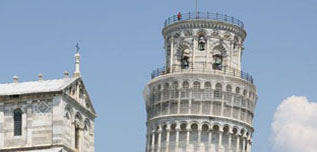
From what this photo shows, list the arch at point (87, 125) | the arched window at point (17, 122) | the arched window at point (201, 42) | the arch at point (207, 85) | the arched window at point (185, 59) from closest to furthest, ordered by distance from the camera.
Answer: the arched window at point (17, 122) → the arch at point (87, 125) → the arch at point (207, 85) → the arched window at point (201, 42) → the arched window at point (185, 59)

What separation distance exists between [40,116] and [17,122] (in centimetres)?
253

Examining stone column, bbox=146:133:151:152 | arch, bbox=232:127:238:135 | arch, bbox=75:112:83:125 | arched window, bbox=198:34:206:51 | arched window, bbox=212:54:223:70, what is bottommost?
stone column, bbox=146:133:151:152

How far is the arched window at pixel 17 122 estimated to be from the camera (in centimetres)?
9562

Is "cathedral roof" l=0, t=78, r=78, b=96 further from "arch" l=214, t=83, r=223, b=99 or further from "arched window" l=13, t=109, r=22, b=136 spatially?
"arch" l=214, t=83, r=223, b=99

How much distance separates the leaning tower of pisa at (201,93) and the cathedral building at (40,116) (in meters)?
50.3

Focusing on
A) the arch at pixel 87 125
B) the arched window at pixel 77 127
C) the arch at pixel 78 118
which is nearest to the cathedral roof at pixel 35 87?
the arch at pixel 78 118

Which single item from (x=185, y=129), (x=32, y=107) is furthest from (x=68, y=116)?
(x=185, y=129)

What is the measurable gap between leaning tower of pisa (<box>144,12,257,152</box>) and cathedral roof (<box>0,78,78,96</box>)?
166 ft

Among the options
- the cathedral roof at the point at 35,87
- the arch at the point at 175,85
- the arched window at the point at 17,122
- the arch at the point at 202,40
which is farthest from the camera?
the arch at the point at 202,40

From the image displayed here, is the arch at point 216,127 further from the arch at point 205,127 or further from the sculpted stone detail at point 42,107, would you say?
the sculpted stone detail at point 42,107

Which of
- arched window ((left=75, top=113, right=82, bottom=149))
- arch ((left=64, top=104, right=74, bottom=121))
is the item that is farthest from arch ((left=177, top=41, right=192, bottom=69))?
arch ((left=64, top=104, right=74, bottom=121))

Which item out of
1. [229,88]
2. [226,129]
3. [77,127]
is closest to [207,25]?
[229,88]

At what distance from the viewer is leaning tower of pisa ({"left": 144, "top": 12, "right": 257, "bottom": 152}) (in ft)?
483

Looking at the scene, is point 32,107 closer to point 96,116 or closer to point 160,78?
point 96,116
